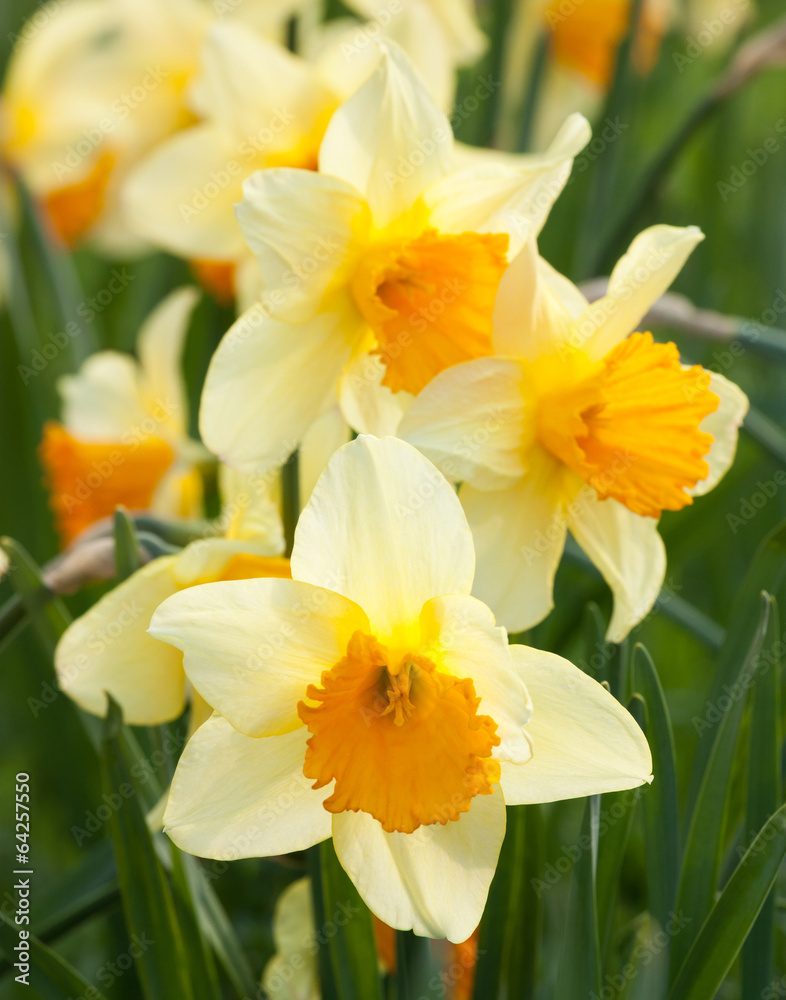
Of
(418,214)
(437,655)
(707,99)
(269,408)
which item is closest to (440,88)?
(707,99)

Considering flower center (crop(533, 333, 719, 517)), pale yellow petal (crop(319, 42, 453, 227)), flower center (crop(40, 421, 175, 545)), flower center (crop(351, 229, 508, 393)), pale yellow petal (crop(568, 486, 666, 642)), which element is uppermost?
pale yellow petal (crop(319, 42, 453, 227))

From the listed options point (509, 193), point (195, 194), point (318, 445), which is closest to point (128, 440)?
point (195, 194)

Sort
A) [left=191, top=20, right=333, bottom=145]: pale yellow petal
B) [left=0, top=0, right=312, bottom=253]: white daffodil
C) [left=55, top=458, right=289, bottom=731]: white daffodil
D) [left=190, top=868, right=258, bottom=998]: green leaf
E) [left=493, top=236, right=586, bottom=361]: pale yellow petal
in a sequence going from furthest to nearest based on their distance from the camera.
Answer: [left=0, top=0, right=312, bottom=253]: white daffodil
[left=191, top=20, right=333, bottom=145]: pale yellow petal
[left=190, top=868, right=258, bottom=998]: green leaf
[left=55, top=458, right=289, bottom=731]: white daffodil
[left=493, top=236, right=586, bottom=361]: pale yellow petal

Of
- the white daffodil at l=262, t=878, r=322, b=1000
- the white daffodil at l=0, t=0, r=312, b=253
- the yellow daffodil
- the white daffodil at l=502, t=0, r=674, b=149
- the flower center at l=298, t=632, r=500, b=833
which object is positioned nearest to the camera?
the flower center at l=298, t=632, r=500, b=833

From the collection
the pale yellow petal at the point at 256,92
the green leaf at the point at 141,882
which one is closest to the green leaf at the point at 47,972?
the green leaf at the point at 141,882

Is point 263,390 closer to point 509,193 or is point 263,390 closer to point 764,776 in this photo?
point 509,193

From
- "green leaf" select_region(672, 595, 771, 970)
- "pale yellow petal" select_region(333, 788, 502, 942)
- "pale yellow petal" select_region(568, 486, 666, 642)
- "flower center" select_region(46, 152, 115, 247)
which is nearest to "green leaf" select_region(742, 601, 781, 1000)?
"green leaf" select_region(672, 595, 771, 970)

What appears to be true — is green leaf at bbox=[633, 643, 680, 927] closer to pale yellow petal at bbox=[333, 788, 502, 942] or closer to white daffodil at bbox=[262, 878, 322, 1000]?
pale yellow petal at bbox=[333, 788, 502, 942]
